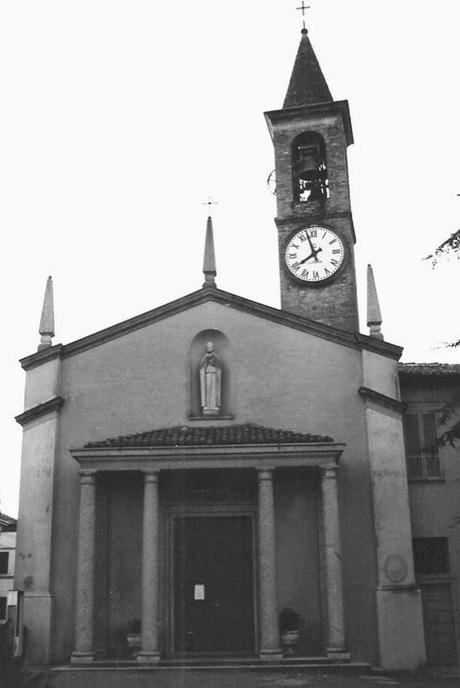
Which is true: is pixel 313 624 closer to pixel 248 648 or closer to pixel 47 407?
pixel 248 648

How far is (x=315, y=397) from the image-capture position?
18.8 m

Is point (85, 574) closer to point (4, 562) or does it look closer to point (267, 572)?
point (267, 572)

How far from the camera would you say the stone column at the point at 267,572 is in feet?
53.1

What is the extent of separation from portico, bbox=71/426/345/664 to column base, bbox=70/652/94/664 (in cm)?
2

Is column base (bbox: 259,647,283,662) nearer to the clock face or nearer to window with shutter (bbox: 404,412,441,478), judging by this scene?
window with shutter (bbox: 404,412,441,478)

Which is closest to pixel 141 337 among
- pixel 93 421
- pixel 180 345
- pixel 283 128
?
pixel 180 345

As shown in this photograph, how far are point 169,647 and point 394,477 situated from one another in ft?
20.5

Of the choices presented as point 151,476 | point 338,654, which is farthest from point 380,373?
point 338,654

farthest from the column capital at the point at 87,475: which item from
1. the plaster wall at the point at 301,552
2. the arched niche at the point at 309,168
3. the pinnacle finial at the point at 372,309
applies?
the arched niche at the point at 309,168

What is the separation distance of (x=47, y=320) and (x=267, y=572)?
27.4ft

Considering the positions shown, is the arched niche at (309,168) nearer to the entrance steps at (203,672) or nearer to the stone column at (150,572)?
the stone column at (150,572)

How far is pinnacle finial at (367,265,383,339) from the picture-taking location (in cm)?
2044

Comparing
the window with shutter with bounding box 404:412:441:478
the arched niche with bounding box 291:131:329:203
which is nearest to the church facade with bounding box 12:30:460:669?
the window with shutter with bounding box 404:412:441:478

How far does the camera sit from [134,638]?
16.9 metres
